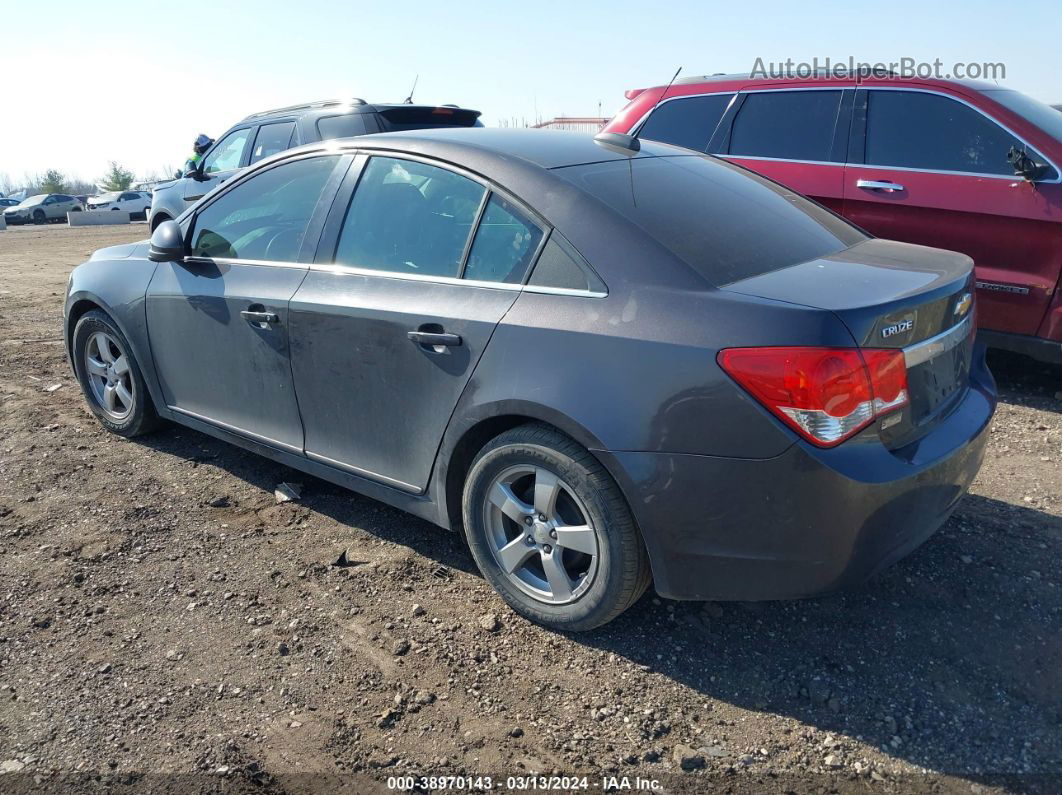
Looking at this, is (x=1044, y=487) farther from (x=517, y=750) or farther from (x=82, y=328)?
(x=82, y=328)

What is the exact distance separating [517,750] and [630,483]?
0.85m

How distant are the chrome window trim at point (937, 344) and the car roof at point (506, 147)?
53.9 inches

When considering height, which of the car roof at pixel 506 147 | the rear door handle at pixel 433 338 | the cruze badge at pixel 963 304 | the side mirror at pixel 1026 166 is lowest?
the cruze badge at pixel 963 304

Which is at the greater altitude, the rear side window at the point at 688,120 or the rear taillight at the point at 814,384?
the rear side window at the point at 688,120

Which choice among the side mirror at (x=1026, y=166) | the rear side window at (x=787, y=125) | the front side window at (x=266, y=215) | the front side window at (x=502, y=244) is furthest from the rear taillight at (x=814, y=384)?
the rear side window at (x=787, y=125)

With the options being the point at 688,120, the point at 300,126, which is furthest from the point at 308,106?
the point at 688,120

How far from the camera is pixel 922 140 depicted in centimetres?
544

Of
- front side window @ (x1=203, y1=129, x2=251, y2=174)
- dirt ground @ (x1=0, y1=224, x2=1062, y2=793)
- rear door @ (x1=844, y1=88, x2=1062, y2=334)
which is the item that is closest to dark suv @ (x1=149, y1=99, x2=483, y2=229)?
front side window @ (x1=203, y1=129, x2=251, y2=174)

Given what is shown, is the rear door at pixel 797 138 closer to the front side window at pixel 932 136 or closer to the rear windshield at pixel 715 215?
the front side window at pixel 932 136

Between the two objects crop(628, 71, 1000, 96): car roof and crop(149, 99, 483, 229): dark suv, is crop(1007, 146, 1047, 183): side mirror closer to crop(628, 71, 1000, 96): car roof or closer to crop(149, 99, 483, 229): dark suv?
crop(628, 71, 1000, 96): car roof

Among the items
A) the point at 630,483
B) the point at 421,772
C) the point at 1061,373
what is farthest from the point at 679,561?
the point at 1061,373

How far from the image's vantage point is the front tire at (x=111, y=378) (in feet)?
15.1

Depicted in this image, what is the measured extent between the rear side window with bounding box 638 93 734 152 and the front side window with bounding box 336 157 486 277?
140 inches

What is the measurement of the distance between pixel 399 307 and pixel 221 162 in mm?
8075
